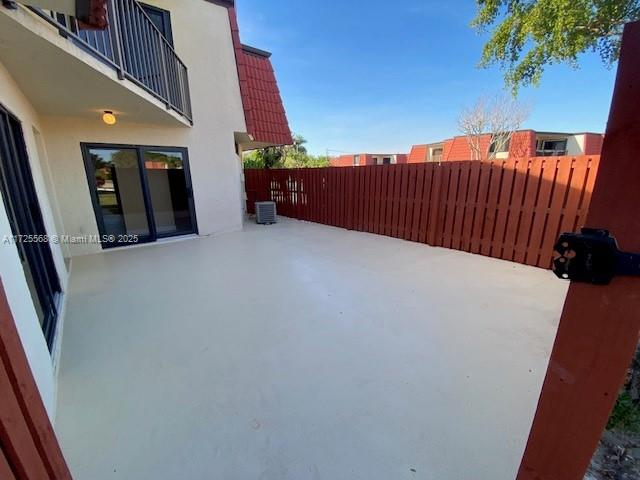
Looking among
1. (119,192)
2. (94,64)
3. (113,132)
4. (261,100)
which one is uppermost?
(261,100)

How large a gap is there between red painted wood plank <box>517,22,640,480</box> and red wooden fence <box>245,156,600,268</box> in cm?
401

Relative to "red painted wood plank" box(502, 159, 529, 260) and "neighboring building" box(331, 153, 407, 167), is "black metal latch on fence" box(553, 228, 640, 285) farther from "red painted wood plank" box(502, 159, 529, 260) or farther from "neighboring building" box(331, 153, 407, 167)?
"neighboring building" box(331, 153, 407, 167)

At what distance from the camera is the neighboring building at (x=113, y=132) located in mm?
2152

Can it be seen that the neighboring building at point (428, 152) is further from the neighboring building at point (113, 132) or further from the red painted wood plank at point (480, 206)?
the red painted wood plank at point (480, 206)

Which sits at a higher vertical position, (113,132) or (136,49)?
(136,49)

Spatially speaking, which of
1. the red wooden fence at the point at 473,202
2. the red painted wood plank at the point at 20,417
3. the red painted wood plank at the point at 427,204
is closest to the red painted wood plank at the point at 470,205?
the red wooden fence at the point at 473,202

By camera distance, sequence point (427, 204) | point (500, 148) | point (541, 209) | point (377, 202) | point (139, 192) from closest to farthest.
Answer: point (541, 209)
point (427, 204)
point (139, 192)
point (377, 202)
point (500, 148)

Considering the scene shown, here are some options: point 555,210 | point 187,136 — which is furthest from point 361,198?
point 187,136

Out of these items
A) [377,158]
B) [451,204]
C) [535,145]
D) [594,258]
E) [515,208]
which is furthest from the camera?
[377,158]

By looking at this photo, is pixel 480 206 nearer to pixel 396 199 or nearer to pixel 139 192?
pixel 396 199

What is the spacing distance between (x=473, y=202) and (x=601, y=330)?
4.52m

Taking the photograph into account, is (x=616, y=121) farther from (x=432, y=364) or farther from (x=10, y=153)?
(x=10, y=153)

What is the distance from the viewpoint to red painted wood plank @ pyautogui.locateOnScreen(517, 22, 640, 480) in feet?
2.13

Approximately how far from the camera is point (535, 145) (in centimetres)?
1609
